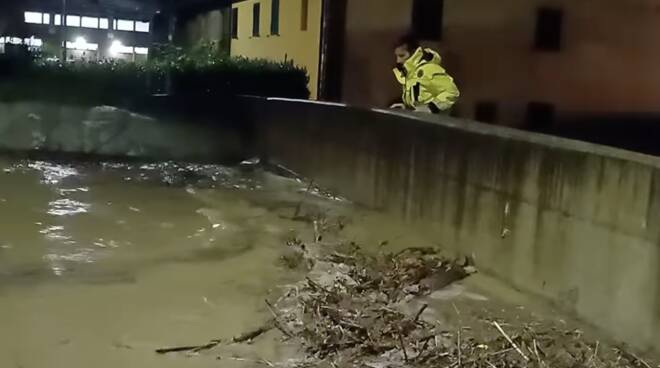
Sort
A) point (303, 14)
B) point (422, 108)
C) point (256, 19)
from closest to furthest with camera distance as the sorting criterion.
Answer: point (422, 108)
point (303, 14)
point (256, 19)

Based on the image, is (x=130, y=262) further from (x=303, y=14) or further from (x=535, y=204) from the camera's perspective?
(x=303, y=14)

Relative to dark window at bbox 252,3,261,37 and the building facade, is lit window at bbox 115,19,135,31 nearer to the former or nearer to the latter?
dark window at bbox 252,3,261,37

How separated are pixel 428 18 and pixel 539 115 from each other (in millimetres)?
3098

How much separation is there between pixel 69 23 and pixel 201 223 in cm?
4300

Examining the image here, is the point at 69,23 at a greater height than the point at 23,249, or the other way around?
the point at 69,23

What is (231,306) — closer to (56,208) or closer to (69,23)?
(56,208)

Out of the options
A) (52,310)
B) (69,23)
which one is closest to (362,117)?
(52,310)

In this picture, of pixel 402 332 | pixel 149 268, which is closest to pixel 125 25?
pixel 149 268

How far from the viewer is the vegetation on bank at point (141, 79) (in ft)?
49.0

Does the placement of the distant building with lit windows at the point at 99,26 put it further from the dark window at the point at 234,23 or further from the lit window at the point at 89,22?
the dark window at the point at 234,23

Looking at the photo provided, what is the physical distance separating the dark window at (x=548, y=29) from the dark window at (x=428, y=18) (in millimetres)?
2181

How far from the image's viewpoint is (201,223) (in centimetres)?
900

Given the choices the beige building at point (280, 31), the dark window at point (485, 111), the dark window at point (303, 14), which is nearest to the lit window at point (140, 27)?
the beige building at point (280, 31)

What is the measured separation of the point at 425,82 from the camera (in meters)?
10.0
